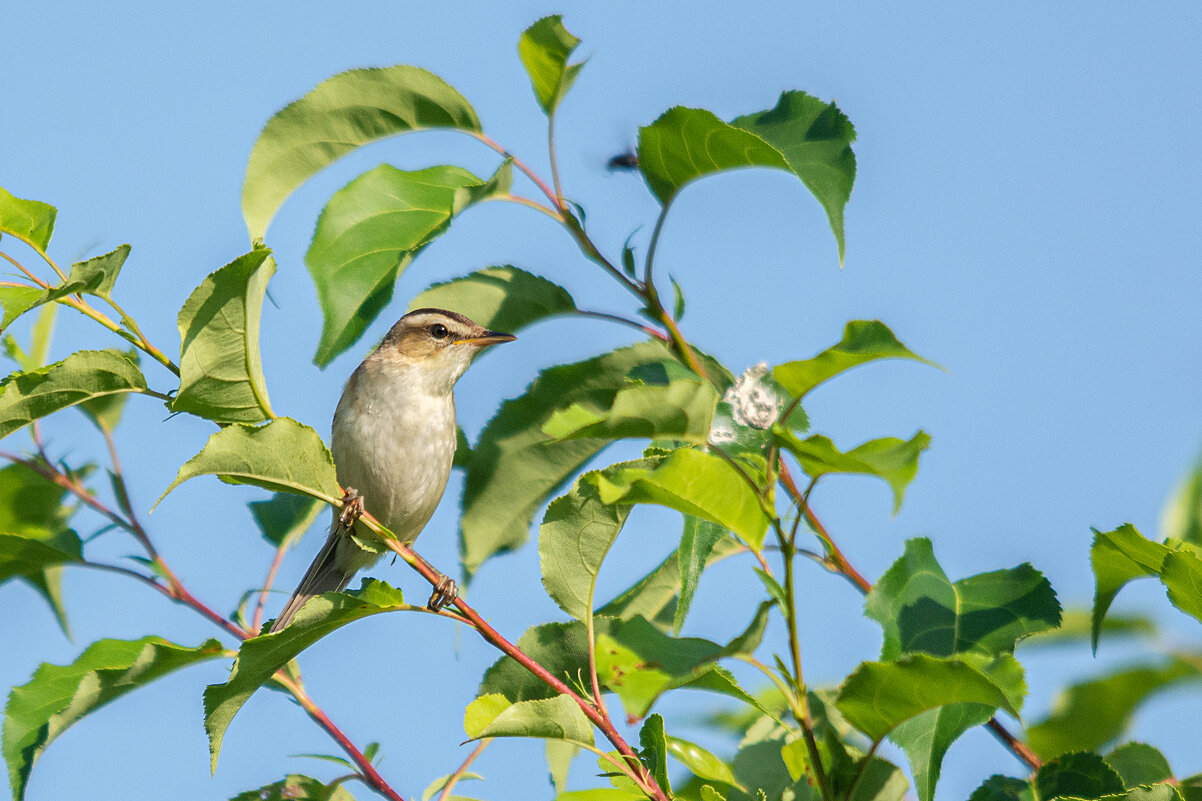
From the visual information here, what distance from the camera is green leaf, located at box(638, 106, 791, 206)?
9.04ft

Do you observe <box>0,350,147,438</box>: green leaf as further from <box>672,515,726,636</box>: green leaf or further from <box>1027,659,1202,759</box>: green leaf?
<box>1027,659,1202,759</box>: green leaf

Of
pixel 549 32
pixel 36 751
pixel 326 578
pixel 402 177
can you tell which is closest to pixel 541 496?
pixel 402 177

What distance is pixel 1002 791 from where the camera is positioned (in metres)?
2.64

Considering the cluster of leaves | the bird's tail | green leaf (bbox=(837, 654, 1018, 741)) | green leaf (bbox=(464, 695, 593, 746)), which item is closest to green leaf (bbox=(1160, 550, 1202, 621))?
the cluster of leaves

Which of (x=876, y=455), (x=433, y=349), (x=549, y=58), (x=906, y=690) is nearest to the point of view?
(x=876, y=455)

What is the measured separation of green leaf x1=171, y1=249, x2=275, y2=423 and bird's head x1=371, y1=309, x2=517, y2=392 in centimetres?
285

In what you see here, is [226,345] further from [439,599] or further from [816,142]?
[816,142]

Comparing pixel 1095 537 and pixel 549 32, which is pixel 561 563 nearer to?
pixel 1095 537

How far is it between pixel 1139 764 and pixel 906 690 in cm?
98

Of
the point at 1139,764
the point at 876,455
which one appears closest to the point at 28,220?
the point at 876,455

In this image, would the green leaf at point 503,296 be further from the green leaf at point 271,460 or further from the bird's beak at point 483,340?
the bird's beak at point 483,340

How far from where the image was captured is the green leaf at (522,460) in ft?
10.8

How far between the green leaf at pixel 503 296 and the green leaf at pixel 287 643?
1060 millimetres

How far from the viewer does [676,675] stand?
2520 mm
